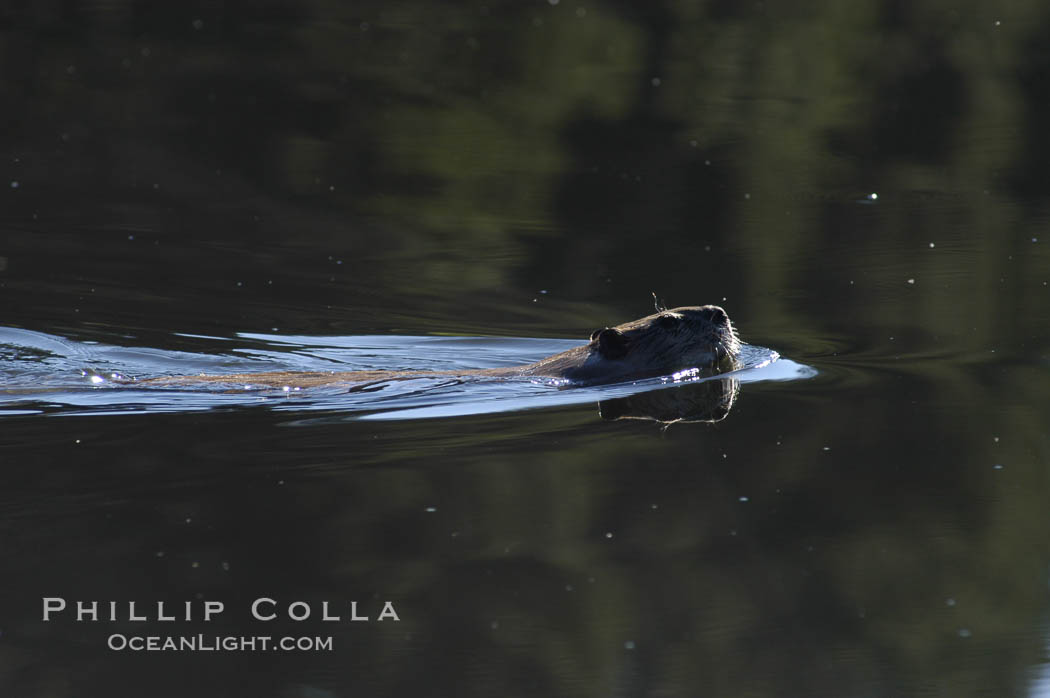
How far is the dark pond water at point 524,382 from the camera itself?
488 centimetres

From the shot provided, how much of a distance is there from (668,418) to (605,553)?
202cm

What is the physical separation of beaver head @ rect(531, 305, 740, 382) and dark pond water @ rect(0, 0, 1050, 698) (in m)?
0.19

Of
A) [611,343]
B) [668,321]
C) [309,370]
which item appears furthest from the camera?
[309,370]

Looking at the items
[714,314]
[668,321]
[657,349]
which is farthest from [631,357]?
[714,314]

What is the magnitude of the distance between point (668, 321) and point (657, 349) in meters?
0.18

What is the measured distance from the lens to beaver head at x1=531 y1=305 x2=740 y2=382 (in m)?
8.13

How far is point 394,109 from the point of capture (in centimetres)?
1788

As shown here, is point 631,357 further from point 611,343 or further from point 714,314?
point 714,314

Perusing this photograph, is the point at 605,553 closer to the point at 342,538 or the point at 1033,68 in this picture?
the point at 342,538

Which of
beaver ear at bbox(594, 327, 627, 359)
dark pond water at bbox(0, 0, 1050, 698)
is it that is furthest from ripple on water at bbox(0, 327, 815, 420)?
beaver ear at bbox(594, 327, 627, 359)

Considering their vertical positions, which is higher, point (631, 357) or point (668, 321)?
point (668, 321)

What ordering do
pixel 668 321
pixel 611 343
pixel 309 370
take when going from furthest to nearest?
1. pixel 309 370
2. pixel 668 321
3. pixel 611 343

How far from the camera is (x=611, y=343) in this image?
808cm

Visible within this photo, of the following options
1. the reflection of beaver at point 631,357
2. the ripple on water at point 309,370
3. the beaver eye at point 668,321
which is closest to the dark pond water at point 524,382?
the ripple on water at point 309,370
